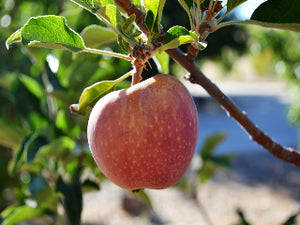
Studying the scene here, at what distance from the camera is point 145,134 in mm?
562

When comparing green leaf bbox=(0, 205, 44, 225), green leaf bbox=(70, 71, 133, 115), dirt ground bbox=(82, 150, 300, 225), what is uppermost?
green leaf bbox=(70, 71, 133, 115)

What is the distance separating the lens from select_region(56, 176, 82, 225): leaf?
3.44 ft

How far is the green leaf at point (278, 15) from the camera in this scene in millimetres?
558

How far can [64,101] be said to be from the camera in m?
1.21

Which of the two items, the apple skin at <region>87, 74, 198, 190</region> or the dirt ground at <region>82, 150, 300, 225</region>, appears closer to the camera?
the apple skin at <region>87, 74, 198, 190</region>

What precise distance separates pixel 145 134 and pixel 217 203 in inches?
161

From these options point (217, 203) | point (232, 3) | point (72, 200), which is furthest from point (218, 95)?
point (217, 203)

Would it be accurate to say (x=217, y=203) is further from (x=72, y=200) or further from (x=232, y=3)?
(x=232, y=3)

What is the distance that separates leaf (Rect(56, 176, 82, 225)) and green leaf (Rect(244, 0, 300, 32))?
67cm

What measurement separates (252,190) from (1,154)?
11.8ft

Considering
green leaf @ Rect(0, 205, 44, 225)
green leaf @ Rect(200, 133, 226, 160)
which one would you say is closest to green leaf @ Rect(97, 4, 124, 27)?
green leaf @ Rect(0, 205, 44, 225)

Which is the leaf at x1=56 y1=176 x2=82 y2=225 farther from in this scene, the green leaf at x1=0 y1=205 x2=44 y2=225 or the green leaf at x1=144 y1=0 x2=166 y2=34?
the green leaf at x1=144 y1=0 x2=166 y2=34

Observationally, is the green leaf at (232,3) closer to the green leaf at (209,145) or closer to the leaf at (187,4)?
the leaf at (187,4)

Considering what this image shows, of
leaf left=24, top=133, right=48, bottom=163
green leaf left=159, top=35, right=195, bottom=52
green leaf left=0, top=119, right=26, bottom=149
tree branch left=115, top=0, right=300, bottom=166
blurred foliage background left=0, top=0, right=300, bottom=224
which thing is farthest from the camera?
green leaf left=0, top=119, right=26, bottom=149
